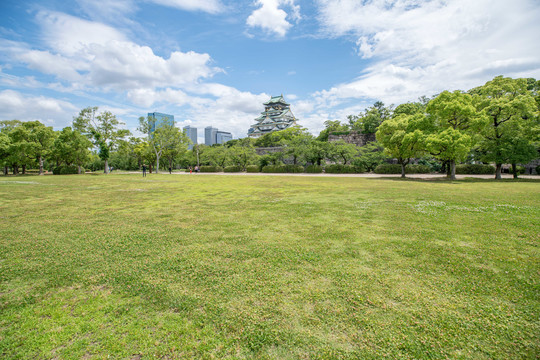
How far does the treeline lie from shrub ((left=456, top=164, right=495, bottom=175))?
103cm

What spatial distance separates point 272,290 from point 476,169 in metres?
32.0

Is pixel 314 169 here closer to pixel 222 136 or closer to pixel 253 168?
pixel 253 168

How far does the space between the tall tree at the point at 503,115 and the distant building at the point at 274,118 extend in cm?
5430

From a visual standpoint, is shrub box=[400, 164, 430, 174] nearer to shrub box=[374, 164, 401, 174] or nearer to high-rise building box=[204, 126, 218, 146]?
shrub box=[374, 164, 401, 174]

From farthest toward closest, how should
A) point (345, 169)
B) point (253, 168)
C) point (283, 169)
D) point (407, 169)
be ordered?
point (253, 168) < point (283, 169) < point (345, 169) < point (407, 169)

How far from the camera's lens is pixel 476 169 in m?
25.7

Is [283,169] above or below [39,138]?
below

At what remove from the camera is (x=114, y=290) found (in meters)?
3.05

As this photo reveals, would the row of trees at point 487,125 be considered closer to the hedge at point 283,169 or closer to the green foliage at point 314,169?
the green foliage at point 314,169

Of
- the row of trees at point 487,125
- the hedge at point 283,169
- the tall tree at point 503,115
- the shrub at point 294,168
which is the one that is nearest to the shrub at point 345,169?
the shrub at point 294,168


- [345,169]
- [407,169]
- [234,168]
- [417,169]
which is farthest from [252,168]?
[417,169]

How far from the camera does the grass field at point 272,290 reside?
2.15 m

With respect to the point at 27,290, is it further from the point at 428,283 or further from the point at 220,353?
the point at 428,283

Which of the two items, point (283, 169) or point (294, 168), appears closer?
point (294, 168)
